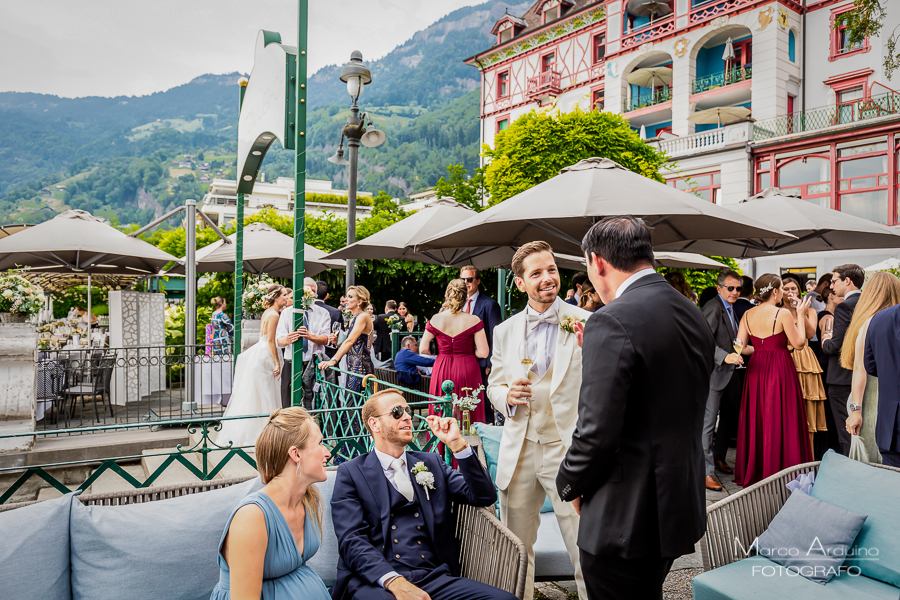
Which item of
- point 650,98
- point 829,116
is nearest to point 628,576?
point 829,116

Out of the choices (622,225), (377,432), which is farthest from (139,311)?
(622,225)

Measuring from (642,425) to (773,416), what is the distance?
13.8 feet

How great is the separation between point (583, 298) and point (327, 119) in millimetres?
160606

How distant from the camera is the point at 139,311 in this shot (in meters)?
10.6

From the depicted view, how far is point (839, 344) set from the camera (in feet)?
17.7

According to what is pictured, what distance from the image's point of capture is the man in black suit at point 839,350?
539cm

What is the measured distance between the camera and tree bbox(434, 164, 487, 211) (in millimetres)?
15148

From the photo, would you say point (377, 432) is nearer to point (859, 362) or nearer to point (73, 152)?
point (859, 362)

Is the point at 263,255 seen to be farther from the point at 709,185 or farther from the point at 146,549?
the point at 709,185

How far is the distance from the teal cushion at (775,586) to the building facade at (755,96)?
1970 cm

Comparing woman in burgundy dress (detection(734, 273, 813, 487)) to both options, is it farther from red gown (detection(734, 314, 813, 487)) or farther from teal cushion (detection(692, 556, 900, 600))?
teal cushion (detection(692, 556, 900, 600))

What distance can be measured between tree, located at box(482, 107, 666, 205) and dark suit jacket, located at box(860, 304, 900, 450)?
35.2ft

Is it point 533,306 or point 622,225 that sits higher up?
point 622,225

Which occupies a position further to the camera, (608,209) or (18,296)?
(18,296)
